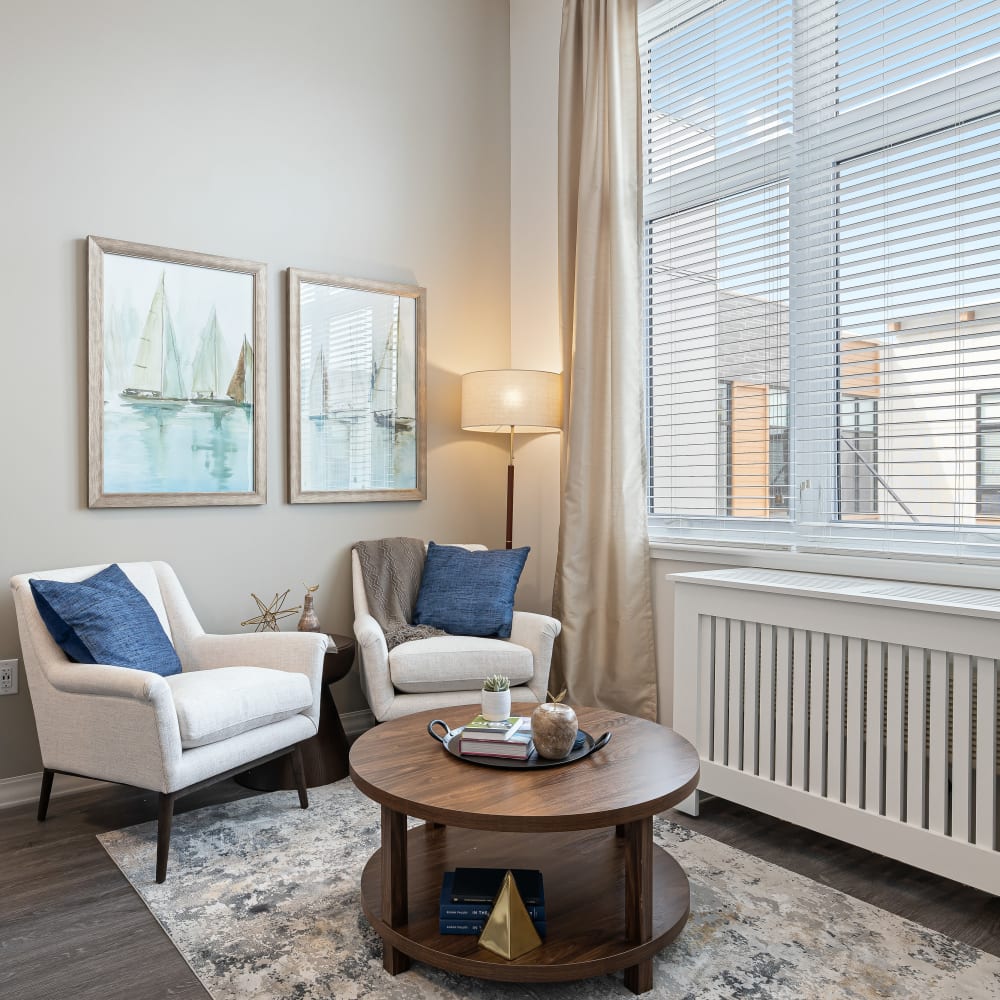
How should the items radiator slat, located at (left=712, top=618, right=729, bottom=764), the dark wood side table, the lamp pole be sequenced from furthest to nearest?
1. the lamp pole
2. the dark wood side table
3. radiator slat, located at (left=712, top=618, right=729, bottom=764)

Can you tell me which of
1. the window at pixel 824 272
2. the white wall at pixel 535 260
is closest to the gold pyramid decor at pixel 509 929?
the window at pixel 824 272

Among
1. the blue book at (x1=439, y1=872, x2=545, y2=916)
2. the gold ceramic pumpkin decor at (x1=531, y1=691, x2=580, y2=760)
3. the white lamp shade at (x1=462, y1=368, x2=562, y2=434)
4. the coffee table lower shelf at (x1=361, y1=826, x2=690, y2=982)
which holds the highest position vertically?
the white lamp shade at (x1=462, y1=368, x2=562, y2=434)

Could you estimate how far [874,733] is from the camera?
7.39ft

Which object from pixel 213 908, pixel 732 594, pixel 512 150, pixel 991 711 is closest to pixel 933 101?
pixel 732 594

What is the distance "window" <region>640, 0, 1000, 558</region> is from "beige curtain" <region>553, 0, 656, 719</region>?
17 centimetres

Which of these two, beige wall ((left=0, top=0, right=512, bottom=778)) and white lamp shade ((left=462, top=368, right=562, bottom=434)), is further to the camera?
white lamp shade ((left=462, top=368, right=562, bottom=434))

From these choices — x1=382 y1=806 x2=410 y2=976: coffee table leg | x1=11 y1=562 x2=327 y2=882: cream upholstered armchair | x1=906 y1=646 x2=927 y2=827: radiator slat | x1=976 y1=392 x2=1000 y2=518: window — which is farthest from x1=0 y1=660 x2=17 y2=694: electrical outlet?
x1=976 y1=392 x2=1000 y2=518: window

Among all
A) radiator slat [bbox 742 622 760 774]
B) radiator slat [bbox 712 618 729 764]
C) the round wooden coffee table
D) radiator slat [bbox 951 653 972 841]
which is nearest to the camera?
the round wooden coffee table

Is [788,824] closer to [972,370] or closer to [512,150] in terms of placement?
[972,370]

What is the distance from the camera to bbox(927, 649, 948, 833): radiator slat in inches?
82.4

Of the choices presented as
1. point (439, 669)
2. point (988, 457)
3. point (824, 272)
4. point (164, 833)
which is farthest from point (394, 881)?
point (824, 272)

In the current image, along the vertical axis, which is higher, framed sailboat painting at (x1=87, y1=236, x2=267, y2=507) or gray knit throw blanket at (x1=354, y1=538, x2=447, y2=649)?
framed sailboat painting at (x1=87, y1=236, x2=267, y2=507)

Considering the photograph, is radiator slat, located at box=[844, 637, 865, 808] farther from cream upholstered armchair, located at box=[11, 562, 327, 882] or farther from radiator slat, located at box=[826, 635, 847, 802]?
cream upholstered armchair, located at box=[11, 562, 327, 882]

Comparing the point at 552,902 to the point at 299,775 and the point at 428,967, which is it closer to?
the point at 428,967
